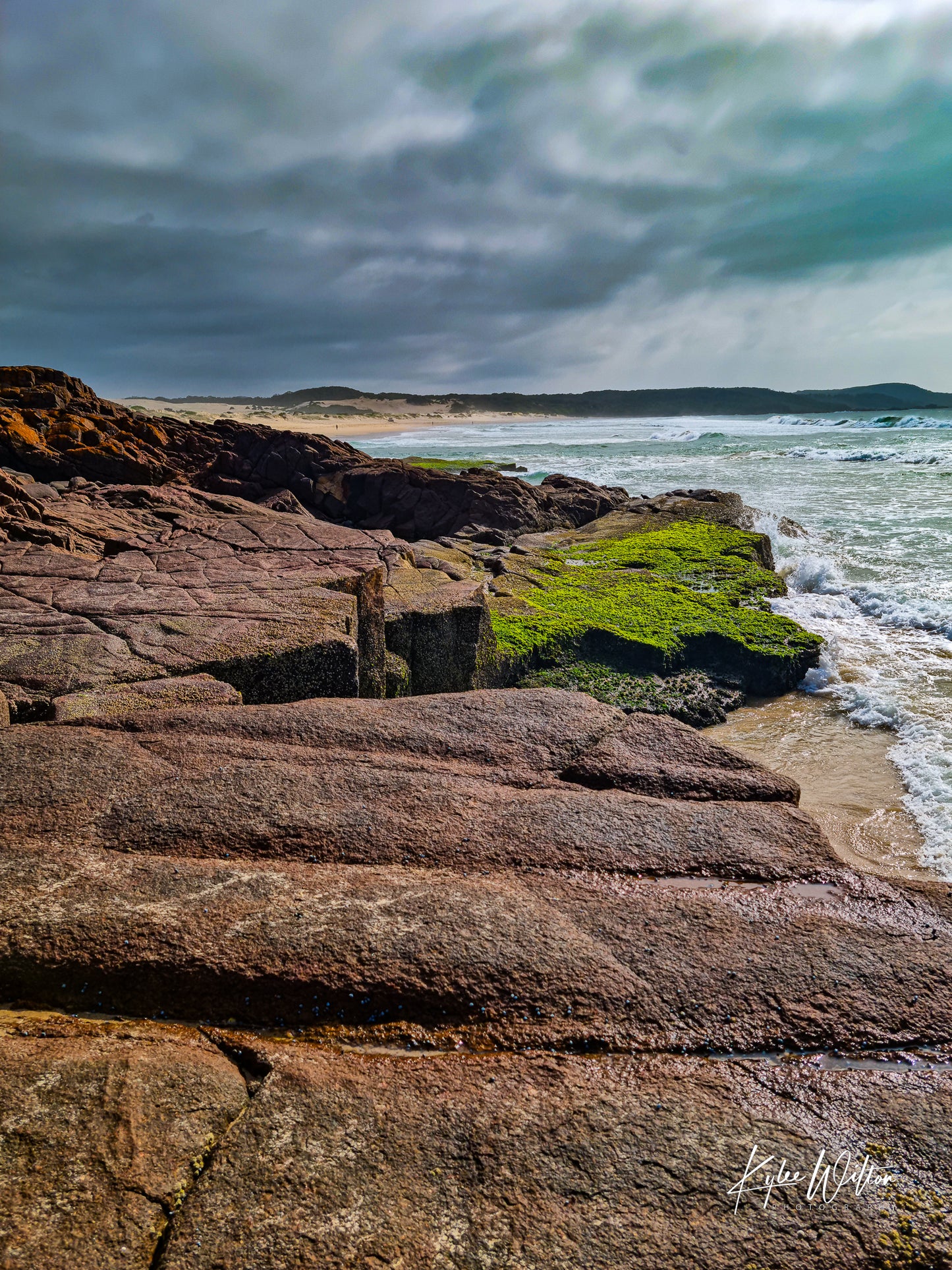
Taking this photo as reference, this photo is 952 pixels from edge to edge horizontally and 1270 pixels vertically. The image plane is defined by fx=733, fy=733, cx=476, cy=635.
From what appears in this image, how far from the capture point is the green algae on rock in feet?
33.7

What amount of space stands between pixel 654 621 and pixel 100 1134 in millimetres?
10009

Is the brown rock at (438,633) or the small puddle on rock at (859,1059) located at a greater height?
the brown rock at (438,633)

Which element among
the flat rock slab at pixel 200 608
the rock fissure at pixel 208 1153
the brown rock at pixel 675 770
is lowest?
the rock fissure at pixel 208 1153

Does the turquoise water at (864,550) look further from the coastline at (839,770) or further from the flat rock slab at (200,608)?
the flat rock slab at (200,608)

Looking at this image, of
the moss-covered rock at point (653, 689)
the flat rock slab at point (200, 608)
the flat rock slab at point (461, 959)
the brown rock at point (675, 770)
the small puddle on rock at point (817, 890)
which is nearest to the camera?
the flat rock slab at point (461, 959)

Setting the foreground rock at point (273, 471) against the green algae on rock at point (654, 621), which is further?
the foreground rock at point (273, 471)

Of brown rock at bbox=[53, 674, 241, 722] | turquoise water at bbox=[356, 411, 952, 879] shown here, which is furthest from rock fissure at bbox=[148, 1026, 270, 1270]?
turquoise water at bbox=[356, 411, 952, 879]

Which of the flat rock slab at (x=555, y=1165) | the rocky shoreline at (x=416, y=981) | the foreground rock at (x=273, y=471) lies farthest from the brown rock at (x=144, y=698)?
the foreground rock at (x=273, y=471)

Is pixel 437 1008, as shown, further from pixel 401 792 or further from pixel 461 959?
pixel 401 792

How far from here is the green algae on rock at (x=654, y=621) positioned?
10.3 metres

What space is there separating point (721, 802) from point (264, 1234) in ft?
10.9

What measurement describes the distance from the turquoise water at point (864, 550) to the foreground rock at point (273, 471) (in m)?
6.64

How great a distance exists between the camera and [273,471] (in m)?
22.4

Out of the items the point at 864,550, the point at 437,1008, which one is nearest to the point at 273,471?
the point at 864,550
